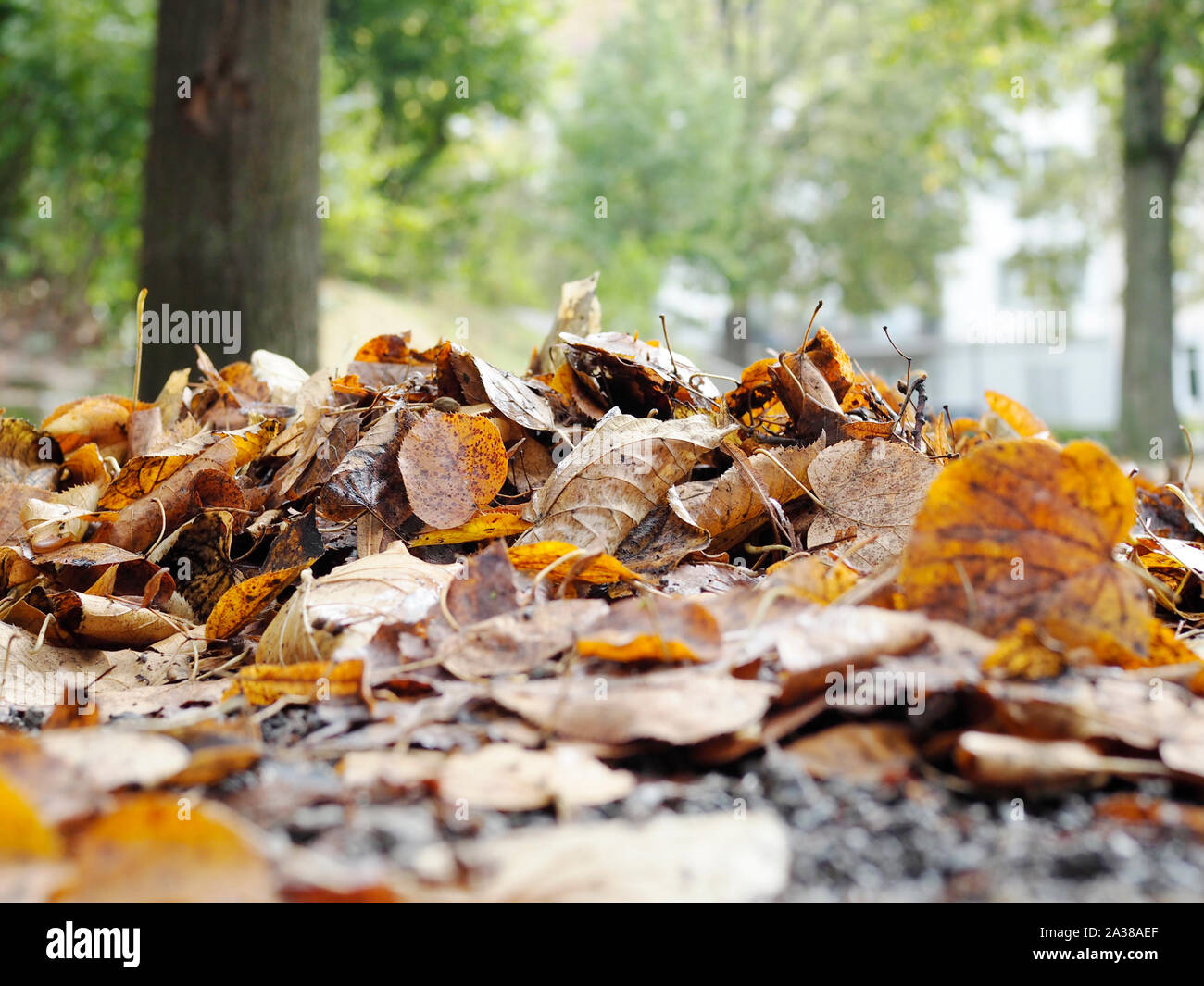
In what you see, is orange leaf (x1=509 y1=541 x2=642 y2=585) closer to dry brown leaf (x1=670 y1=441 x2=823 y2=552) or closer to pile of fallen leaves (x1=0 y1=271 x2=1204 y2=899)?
pile of fallen leaves (x1=0 y1=271 x2=1204 y2=899)

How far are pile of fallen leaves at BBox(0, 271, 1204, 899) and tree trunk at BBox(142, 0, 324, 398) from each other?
1826mm

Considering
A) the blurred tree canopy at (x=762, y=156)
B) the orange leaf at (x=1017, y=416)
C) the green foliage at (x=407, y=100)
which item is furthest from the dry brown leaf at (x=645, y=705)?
the blurred tree canopy at (x=762, y=156)

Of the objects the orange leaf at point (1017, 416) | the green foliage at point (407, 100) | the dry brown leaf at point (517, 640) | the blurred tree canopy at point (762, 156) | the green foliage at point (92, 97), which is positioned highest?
the blurred tree canopy at point (762, 156)

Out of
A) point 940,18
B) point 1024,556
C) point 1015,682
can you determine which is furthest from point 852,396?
point 940,18

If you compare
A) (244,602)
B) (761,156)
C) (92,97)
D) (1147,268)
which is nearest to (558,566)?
(244,602)

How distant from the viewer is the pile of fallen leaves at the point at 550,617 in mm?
575

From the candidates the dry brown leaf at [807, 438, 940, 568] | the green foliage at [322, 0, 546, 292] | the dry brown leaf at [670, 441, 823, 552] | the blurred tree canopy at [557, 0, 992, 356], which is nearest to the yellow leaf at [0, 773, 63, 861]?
the dry brown leaf at [670, 441, 823, 552]

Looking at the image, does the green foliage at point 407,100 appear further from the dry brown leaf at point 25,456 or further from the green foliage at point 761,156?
the dry brown leaf at point 25,456

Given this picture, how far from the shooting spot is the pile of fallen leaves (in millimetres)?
575

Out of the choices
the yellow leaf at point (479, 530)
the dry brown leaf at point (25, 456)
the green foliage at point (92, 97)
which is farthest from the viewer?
the green foliage at point (92, 97)

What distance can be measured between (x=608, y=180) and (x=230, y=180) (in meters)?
18.6

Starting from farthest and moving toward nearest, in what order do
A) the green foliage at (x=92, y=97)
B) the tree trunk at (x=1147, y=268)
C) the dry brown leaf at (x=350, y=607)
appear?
the tree trunk at (x=1147, y=268) → the green foliage at (x=92, y=97) → the dry brown leaf at (x=350, y=607)

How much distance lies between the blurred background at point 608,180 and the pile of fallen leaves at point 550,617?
400mm

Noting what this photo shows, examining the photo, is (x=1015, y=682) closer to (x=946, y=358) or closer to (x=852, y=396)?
(x=852, y=396)
